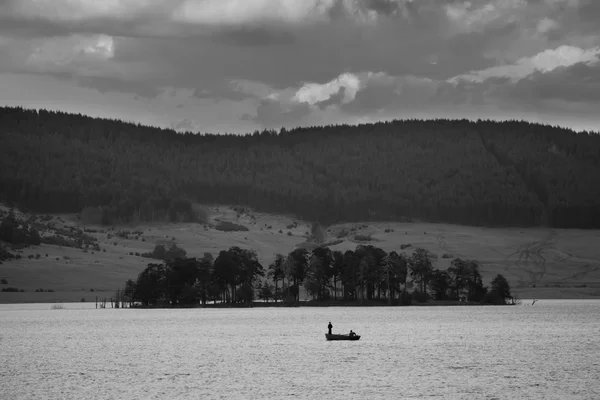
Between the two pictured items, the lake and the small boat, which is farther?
the small boat

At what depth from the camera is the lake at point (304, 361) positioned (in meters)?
80.9

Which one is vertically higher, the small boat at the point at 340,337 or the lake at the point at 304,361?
the small boat at the point at 340,337

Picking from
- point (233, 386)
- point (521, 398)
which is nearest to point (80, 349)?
point (233, 386)

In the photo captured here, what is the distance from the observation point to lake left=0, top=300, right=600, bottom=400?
266 feet

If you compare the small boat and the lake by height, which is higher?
the small boat

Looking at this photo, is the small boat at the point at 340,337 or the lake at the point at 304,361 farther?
the small boat at the point at 340,337

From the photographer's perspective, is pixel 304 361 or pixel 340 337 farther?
pixel 340 337

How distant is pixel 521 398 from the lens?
2970 inches

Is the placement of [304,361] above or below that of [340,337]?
below

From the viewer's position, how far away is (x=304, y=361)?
344 feet

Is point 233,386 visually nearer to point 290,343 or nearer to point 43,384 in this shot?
point 43,384

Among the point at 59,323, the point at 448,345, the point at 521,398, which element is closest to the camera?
the point at 521,398

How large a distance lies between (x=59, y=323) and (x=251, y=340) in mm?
68850

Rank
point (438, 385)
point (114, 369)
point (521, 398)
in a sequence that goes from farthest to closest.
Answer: point (114, 369) < point (438, 385) < point (521, 398)
